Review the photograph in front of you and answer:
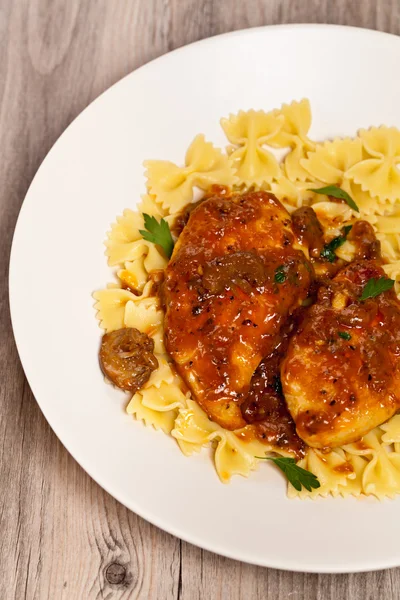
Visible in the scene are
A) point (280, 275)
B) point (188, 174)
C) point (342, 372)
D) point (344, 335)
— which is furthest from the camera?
point (188, 174)

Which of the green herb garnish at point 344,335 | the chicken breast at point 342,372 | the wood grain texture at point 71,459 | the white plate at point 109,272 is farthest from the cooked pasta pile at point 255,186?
the wood grain texture at point 71,459

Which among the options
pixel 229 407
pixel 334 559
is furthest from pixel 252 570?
pixel 229 407

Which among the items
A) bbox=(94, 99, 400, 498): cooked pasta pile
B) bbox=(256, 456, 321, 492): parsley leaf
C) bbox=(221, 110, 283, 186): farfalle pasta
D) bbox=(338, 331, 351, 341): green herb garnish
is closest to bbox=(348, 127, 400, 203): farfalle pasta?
bbox=(94, 99, 400, 498): cooked pasta pile

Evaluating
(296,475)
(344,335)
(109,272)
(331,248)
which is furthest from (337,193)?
(296,475)

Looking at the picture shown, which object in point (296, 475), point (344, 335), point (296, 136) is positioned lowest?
point (296, 475)

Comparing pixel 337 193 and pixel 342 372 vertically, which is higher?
pixel 337 193

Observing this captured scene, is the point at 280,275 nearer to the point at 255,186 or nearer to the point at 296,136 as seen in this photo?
the point at 255,186

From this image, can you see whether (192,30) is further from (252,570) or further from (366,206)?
(252,570)
